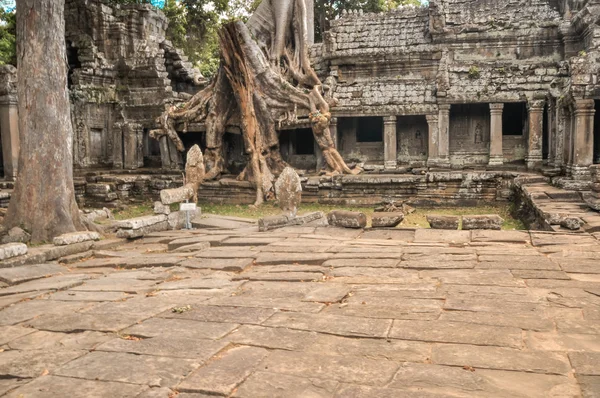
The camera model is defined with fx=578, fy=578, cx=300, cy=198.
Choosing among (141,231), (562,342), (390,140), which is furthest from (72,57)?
(562,342)

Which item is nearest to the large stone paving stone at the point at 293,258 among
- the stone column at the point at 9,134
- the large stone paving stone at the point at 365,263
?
the large stone paving stone at the point at 365,263

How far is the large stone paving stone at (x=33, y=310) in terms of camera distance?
483 cm

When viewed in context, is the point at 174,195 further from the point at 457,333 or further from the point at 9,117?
the point at 9,117

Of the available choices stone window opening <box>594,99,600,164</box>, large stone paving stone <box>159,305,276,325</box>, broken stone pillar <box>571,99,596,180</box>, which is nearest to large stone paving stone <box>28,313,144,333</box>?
large stone paving stone <box>159,305,276,325</box>

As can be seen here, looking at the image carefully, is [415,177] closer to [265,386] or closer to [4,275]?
[4,275]

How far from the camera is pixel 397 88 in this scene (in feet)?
66.5

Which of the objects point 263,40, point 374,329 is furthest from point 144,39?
point 374,329

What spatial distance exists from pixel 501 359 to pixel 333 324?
1.28 metres

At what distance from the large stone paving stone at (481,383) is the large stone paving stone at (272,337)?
80cm

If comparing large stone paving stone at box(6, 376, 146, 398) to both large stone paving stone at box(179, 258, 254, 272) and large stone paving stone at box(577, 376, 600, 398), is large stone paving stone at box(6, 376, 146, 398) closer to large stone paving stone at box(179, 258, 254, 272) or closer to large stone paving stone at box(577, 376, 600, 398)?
large stone paving stone at box(577, 376, 600, 398)

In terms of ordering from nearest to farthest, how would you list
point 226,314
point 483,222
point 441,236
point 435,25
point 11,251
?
point 226,314 < point 11,251 < point 441,236 < point 483,222 < point 435,25

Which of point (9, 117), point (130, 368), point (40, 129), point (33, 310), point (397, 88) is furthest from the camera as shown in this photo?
point (397, 88)

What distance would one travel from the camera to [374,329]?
14.0 ft

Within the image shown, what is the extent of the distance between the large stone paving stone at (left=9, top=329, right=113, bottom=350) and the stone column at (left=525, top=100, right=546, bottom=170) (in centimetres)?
1697
